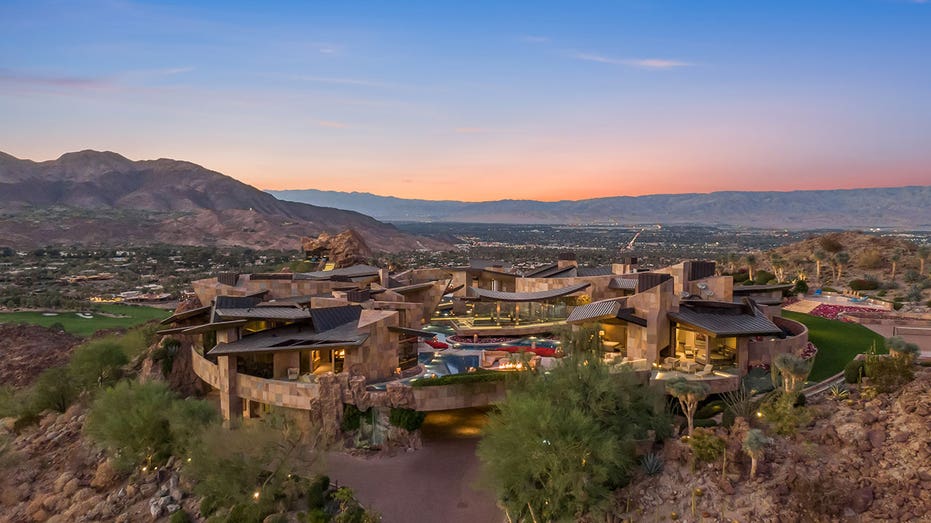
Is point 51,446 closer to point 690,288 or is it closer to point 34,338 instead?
point 34,338

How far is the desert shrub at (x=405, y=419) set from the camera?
81.7 ft

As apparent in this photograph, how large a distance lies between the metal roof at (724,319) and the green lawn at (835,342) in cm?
351

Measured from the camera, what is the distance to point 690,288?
125 ft

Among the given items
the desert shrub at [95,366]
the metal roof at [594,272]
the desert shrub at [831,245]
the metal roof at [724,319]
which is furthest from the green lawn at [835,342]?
the desert shrub at [95,366]

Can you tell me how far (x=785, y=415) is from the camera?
19.9 m

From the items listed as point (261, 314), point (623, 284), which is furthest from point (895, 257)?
point (261, 314)

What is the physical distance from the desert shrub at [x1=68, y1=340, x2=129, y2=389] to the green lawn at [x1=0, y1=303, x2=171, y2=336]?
73.8 ft

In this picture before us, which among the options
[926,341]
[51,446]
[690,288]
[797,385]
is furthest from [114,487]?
[926,341]

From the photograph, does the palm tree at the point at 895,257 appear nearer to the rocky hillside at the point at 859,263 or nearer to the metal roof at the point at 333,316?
the rocky hillside at the point at 859,263

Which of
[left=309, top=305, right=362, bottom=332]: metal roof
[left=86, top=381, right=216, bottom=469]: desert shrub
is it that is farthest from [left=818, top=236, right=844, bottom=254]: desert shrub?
[left=86, top=381, right=216, bottom=469]: desert shrub

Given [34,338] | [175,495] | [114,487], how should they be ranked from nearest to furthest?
1. [175,495]
2. [114,487]
3. [34,338]

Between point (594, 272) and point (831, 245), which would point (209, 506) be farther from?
point (831, 245)

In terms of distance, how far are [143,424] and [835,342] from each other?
3892cm

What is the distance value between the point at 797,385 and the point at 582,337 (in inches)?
382
